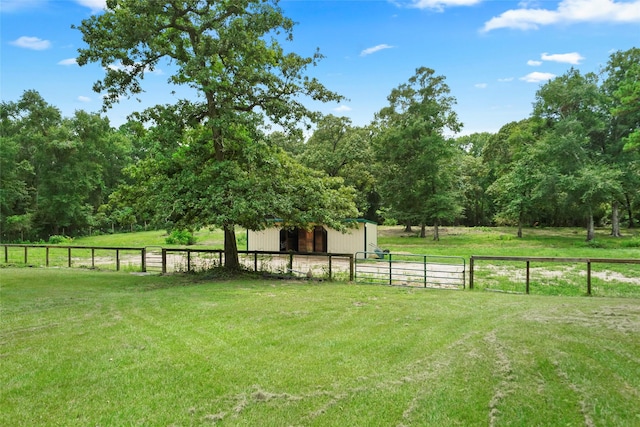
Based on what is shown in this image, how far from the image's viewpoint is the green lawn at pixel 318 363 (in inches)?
116

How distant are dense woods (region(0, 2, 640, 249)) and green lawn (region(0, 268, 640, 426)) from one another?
15.4ft

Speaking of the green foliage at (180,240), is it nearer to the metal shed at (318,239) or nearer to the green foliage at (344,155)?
the metal shed at (318,239)

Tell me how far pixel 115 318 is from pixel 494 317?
5.55 meters

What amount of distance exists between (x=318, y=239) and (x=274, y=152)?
9.09 metres

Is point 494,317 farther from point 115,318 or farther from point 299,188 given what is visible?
point 299,188

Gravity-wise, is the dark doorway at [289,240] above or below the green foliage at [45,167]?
below

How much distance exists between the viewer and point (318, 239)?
67.9 ft

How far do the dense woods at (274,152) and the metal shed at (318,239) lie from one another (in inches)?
94.4

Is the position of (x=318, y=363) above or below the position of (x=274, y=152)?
below

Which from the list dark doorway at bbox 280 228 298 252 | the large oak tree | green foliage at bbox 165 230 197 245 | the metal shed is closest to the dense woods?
the large oak tree

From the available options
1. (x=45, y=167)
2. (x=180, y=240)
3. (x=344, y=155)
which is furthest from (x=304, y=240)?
(x=45, y=167)

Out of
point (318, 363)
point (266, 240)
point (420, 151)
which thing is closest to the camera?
point (318, 363)

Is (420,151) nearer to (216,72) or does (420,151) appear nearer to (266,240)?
(266,240)

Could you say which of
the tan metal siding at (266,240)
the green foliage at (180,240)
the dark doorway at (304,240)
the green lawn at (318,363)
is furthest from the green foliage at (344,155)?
the green lawn at (318,363)
